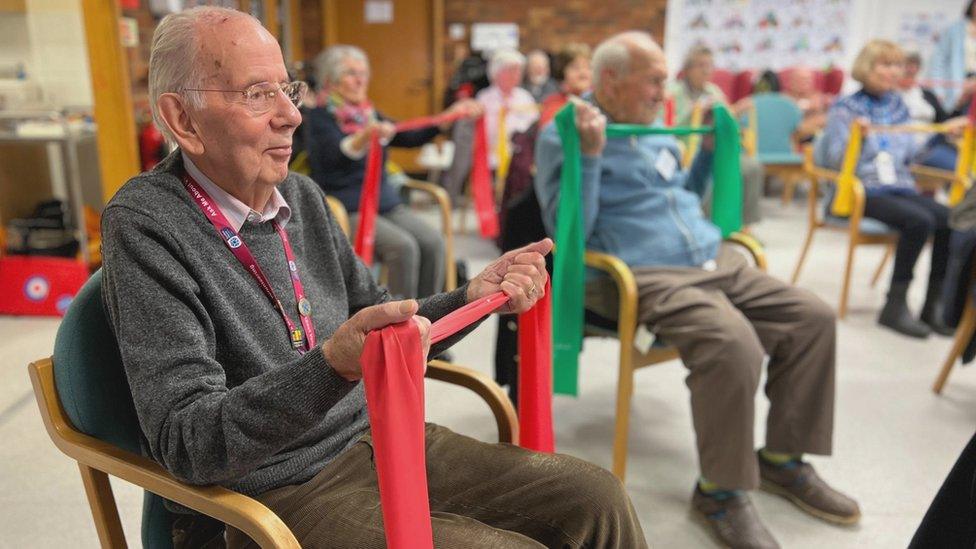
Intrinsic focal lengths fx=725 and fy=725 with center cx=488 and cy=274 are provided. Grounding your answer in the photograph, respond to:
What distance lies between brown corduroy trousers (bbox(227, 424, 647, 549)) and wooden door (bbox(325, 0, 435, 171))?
669cm

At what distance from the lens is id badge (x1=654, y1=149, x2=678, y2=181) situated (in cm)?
222

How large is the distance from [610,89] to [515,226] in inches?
20.0

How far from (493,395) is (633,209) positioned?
100 cm

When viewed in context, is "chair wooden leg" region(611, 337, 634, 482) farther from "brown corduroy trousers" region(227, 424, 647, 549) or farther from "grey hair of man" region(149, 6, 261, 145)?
"grey hair of man" region(149, 6, 261, 145)

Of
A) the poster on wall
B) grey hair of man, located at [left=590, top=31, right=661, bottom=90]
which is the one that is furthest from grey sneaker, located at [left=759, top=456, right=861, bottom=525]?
the poster on wall

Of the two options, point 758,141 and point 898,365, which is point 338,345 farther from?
point 758,141

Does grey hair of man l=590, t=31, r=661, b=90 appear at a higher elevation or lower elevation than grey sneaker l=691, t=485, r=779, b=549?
higher

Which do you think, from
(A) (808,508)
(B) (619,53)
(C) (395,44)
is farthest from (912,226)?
(C) (395,44)

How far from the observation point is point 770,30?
24.9 feet

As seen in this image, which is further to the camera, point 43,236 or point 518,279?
point 43,236

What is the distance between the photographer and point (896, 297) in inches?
139

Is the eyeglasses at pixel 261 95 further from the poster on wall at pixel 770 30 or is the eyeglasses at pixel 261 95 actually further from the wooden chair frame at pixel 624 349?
the poster on wall at pixel 770 30

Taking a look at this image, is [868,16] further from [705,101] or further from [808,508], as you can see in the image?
[808,508]

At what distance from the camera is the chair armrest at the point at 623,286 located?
6.54ft
